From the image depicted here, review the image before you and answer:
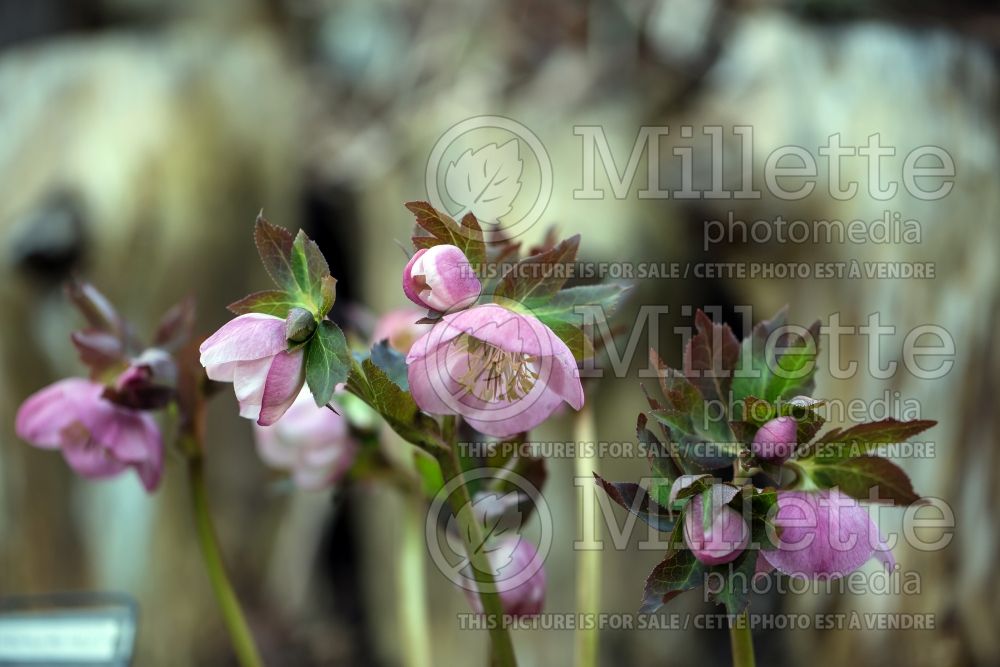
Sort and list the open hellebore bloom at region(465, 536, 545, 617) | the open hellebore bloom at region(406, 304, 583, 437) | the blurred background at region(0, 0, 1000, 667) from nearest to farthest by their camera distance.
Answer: the open hellebore bloom at region(406, 304, 583, 437) < the open hellebore bloom at region(465, 536, 545, 617) < the blurred background at region(0, 0, 1000, 667)

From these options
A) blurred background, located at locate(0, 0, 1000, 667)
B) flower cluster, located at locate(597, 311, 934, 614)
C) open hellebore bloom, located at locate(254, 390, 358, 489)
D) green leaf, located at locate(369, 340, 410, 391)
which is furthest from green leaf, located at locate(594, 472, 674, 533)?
blurred background, located at locate(0, 0, 1000, 667)

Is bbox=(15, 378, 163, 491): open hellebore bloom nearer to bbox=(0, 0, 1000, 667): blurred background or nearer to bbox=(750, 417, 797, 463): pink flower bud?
bbox=(750, 417, 797, 463): pink flower bud

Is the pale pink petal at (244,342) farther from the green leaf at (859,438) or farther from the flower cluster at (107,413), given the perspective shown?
the green leaf at (859,438)

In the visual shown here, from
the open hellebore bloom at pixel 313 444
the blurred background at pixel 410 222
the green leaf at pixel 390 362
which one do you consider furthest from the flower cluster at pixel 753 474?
the blurred background at pixel 410 222

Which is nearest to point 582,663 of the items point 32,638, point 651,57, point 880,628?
point 32,638

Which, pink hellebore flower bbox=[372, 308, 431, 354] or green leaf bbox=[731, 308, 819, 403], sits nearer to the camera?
green leaf bbox=[731, 308, 819, 403]

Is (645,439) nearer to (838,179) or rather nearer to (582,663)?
(582,663)

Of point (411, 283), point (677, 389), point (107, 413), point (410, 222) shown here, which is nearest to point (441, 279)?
point (411, 283)

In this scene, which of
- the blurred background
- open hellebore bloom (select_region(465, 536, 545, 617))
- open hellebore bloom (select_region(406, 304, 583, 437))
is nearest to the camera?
open hellebore bloom (select_region(406, 304, 583, 437))
